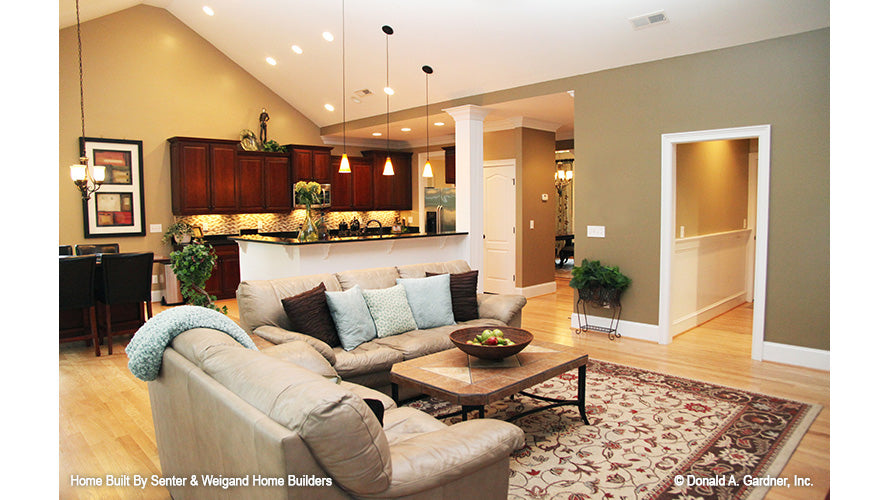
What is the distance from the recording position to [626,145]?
5594 mm

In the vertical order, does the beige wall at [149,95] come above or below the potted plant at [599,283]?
above

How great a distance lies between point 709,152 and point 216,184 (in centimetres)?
700

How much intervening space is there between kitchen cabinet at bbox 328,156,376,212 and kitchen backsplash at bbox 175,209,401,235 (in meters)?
0.25

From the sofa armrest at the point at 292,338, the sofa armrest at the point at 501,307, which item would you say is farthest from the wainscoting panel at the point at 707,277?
the sofa armrest at the point at 292,338

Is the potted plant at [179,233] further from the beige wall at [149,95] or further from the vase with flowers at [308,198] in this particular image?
the vase with flowers at [308,198]

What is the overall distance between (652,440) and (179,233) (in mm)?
7157

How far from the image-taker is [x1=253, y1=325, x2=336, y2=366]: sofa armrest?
3355mm

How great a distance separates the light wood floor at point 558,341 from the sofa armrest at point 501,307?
3.38 ft

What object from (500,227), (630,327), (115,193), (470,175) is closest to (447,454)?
(630,327)

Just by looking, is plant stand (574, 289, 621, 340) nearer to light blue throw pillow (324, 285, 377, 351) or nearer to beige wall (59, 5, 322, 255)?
Result: light blue throw pillow (324, 285, 377, 351)

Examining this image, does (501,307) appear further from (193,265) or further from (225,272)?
(225,272)

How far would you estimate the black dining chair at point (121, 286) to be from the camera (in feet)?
17.3
